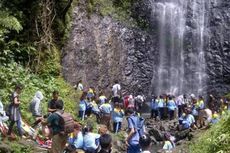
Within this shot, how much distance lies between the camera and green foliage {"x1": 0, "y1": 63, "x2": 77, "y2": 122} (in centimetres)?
1504

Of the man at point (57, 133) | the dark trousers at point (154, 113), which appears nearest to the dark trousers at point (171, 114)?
the dark trousers at point (154, 113)

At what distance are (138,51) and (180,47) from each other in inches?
145

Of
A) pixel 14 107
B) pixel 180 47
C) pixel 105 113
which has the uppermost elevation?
pixel 180 47

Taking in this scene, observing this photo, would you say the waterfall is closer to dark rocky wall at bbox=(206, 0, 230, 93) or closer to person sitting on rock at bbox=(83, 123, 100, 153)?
dark rocky wall at bbox=(206, 0, 230, 93)

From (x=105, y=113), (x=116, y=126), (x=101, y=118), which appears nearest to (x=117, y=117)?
(x=116, y=126)

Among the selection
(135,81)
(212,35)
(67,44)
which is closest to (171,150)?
(67,44)

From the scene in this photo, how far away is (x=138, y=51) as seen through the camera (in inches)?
1043

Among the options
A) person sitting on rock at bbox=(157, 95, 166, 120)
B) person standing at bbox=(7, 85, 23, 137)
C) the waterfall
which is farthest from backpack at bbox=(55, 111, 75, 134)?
the waterfall

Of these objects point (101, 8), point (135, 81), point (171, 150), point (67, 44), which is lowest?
point (171, 150)

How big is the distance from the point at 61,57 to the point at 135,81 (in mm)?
6922

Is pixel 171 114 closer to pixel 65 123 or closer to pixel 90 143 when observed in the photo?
pixel 90 143

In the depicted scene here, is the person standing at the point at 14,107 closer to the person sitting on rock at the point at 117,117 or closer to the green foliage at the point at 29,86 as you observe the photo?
the green foliage at the point at 29,86

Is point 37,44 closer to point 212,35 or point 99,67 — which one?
point 99,67

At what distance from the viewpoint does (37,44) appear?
1852cm
